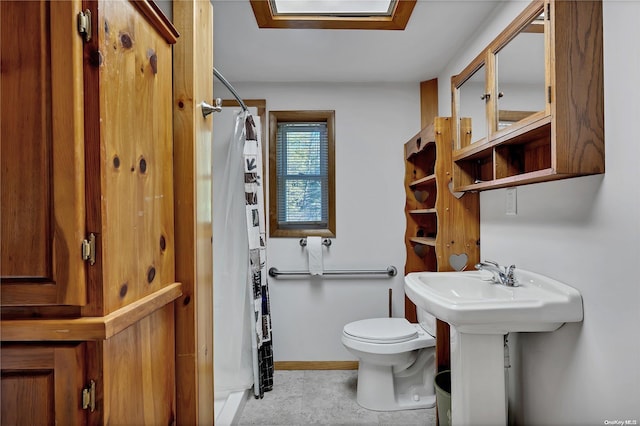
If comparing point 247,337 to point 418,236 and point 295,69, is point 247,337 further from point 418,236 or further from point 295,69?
point 295,69

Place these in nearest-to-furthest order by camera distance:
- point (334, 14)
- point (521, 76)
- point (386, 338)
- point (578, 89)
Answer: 1. point (578, 89)
2. point (521, 76)
3. point (334, 14)
4. point (386, 338)

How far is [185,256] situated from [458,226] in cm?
145

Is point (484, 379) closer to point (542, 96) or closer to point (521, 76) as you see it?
point (542, 96)

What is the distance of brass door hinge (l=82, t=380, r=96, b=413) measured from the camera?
0.69 metres

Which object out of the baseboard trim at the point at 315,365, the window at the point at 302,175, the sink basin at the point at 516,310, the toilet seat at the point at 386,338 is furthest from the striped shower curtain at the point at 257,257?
the sink basin at the point at 516,310

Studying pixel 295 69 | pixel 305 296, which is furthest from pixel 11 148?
pixel 305 296

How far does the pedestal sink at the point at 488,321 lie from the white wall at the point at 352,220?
3.53 ft

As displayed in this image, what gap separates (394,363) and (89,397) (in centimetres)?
167

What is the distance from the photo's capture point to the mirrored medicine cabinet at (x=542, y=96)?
1.07 m

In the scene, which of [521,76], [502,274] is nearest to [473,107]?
[521,76]

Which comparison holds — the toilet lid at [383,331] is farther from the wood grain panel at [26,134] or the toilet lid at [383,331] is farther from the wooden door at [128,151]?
the wood grain panel at [26,134]

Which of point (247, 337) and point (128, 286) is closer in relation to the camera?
point (128, 286)

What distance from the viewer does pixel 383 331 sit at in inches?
82.0

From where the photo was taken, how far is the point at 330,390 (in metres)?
2.29
